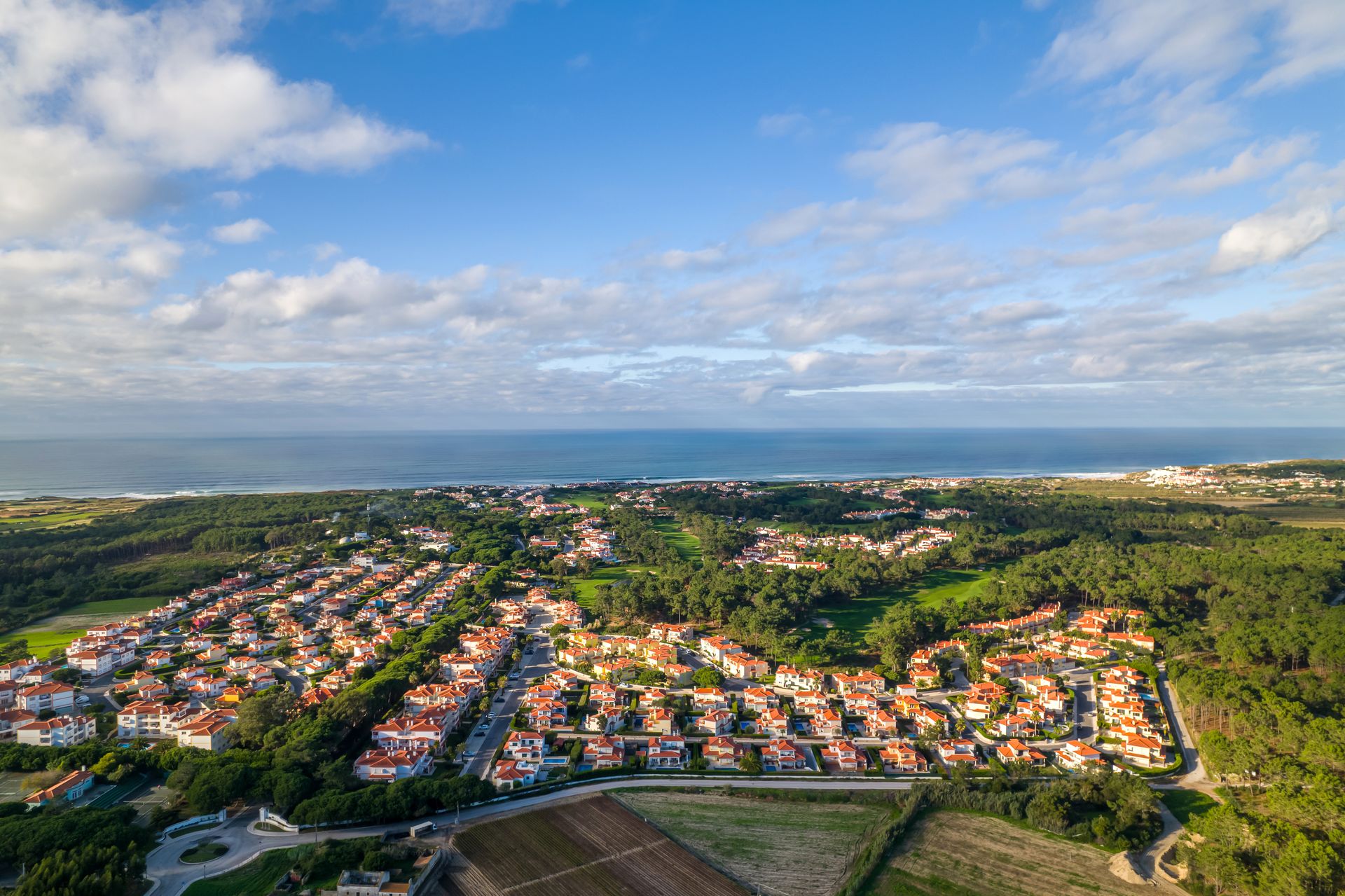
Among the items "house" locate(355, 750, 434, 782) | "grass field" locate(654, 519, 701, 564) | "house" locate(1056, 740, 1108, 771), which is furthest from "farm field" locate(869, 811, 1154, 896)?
"grass field" locate(654, 519, 701, 564)

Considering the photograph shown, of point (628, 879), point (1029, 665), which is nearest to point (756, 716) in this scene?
point (628, 879)

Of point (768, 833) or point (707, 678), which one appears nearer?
point (768, 833)

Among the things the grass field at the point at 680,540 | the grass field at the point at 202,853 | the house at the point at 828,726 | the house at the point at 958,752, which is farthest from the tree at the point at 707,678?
the grass field at the point at 680,540

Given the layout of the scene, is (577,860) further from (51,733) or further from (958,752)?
(51,733)

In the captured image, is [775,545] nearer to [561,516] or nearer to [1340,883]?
[561,516]

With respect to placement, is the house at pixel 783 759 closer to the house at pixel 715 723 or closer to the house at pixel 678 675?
the house at pixel 715 723

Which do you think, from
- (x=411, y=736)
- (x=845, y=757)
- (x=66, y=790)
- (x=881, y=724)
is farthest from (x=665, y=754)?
(x=66, y=790)
